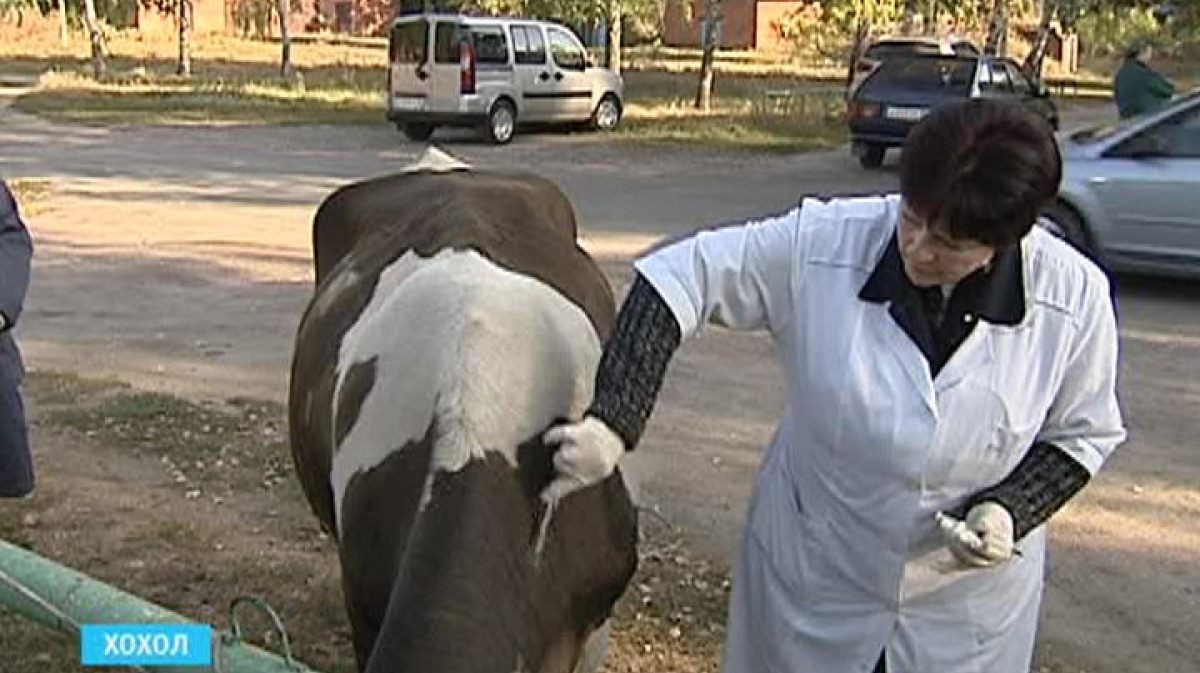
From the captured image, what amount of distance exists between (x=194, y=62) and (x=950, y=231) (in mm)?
40818

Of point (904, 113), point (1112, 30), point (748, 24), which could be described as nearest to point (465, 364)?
point (904, 113)

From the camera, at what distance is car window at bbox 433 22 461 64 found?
23922 millimetres

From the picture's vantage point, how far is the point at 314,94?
3181 centimetres


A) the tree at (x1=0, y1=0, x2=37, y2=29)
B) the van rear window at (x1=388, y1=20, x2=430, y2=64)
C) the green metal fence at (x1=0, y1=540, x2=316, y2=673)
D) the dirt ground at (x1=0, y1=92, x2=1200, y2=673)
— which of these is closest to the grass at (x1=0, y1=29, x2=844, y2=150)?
the tree at (x1=0, y1=0, x2=37, y2=29)

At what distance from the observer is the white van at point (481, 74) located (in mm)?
23859

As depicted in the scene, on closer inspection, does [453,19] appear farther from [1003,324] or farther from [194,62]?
[1003,324]

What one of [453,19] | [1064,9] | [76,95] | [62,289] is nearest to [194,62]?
[76,95]

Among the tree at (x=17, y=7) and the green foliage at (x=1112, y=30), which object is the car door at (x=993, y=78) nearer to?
the green foliage at (x=1112, y=30)

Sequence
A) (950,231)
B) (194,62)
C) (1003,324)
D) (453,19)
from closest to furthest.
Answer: (950,231), (1003,324), (453,19), (194,62)

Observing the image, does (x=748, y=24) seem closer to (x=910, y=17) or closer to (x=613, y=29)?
(x=910, y=17)

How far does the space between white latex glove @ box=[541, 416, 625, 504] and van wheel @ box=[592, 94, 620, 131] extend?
77.8 feet

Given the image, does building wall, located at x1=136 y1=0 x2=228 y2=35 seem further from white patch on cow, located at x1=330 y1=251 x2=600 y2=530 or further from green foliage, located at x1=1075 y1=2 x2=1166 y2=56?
white patch on cow, located at x1=330 y1=251 x2=600 y2=530

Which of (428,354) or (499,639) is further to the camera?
(428,354)

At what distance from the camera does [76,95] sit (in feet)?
99.5
